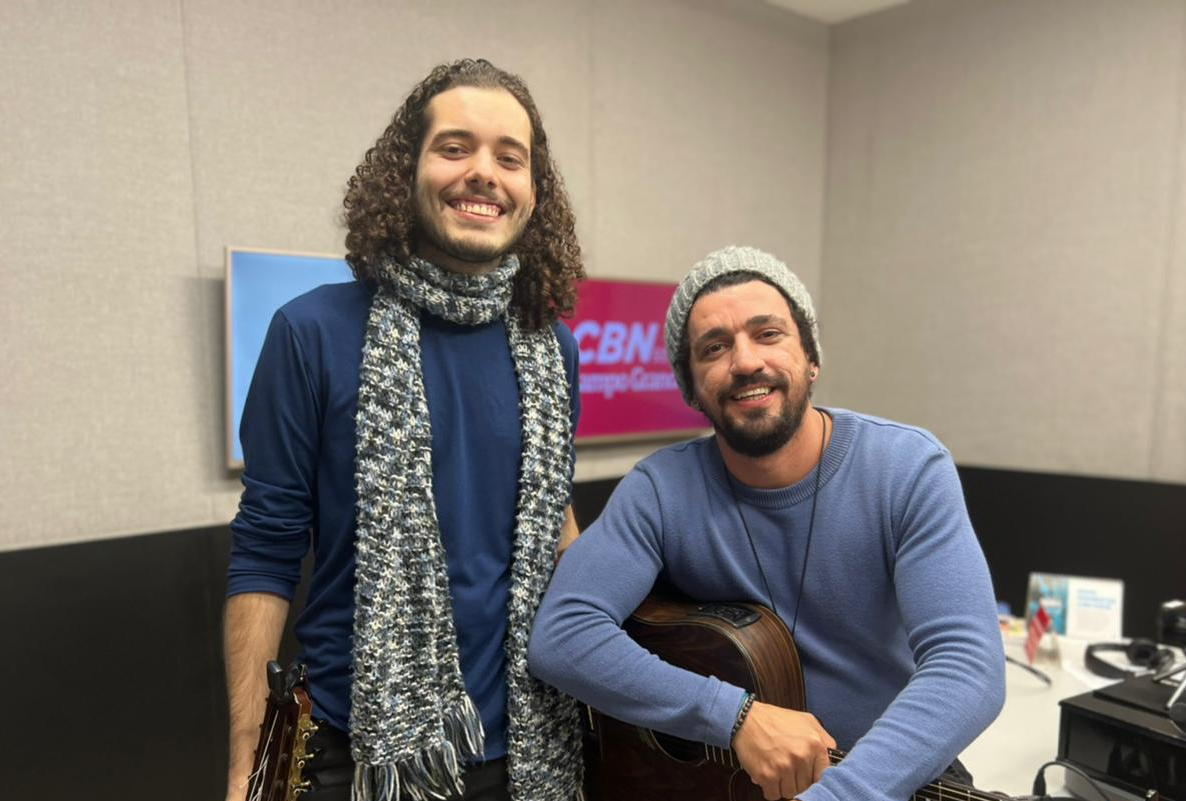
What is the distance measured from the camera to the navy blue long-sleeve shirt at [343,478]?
1130mm

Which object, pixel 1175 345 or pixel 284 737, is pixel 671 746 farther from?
pixel 1175 345

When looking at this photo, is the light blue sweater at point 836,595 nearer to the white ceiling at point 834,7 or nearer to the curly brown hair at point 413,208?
the curly brown hair at point 413,208

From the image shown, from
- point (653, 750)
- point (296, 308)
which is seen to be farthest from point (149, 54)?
point (653, 750)

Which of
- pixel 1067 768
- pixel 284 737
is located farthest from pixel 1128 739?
pixel 284 737

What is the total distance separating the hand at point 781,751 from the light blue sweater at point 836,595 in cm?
3

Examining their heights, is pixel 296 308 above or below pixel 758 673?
above

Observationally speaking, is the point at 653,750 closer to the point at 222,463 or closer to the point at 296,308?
the point at 296,308

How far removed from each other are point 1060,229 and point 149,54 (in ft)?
10.4

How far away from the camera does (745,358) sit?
4.16 ft

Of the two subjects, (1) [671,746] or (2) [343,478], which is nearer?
(2) [343,478]

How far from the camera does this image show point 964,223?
3.35 m

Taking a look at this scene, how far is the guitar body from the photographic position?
1190 millimetres

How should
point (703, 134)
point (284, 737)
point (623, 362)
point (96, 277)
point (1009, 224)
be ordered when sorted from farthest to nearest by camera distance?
1. point (703, 134)
2. point (1009, 224)
3. point (623, 362)
4. point (96, 277)
5. point (284, 737)

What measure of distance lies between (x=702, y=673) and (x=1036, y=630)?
1613mm
